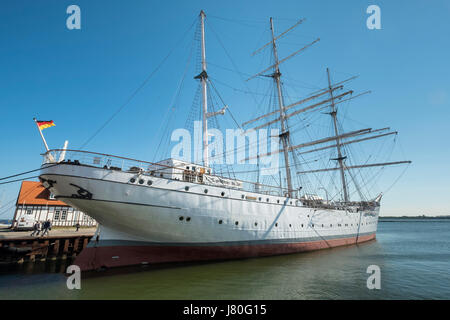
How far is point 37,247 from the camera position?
46.2 feet

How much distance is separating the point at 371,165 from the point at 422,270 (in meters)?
23.0

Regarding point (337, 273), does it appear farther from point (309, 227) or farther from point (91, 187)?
point (91, 187)

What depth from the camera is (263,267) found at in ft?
40.8

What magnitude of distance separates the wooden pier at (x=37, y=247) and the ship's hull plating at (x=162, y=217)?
5.84m

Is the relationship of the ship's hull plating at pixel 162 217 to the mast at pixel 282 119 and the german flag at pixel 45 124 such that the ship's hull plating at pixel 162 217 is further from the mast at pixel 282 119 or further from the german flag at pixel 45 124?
the mast at pixel 282 119

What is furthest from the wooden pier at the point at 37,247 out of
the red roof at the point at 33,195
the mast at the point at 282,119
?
the mast at the point at 282,119

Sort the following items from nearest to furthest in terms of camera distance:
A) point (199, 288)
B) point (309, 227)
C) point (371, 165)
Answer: point (199, 288)
point (309, 227)
point (371, 165)

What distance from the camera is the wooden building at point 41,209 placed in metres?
22.5

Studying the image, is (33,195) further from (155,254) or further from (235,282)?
(235,282)

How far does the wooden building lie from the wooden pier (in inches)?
307

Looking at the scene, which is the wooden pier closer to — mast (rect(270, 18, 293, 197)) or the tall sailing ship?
the tall sailing ship

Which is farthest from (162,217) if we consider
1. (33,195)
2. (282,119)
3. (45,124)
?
(33,195)
